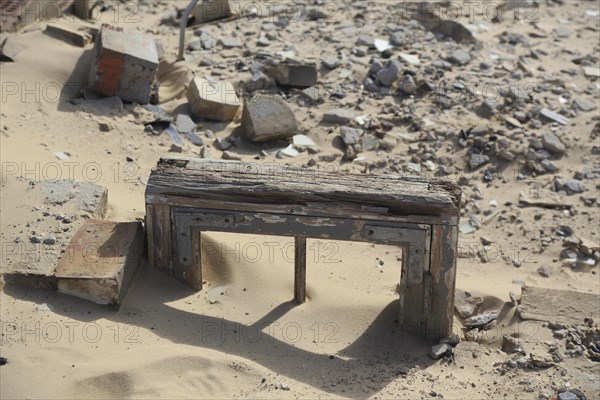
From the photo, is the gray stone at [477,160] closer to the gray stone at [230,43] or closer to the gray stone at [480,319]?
the gray stone at [480,319]

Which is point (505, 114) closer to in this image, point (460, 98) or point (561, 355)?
point (460, 98)

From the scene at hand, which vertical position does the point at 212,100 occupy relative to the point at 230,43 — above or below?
below

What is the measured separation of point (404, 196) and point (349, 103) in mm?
3255

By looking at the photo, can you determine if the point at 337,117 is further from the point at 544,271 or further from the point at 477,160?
the point at 544,271

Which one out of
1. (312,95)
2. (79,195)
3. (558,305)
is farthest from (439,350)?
(312,95)

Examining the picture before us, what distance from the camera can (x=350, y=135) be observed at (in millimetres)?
8188

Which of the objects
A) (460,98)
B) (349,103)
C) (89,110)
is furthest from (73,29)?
(460,98)

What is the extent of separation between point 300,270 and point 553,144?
328cm

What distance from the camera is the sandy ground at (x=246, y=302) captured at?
5.15 m

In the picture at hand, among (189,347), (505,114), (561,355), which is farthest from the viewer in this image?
(505,114)

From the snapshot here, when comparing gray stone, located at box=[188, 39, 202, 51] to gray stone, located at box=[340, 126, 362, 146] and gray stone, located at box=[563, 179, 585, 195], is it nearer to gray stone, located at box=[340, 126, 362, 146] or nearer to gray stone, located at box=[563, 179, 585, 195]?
gray stone, located at box=[340, 126, 362, 146]

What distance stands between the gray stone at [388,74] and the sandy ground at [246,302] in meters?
0.29

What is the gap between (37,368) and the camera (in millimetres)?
4996

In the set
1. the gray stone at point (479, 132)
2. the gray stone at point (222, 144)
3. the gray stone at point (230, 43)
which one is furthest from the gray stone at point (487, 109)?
the gray stone at point (230, 43)
